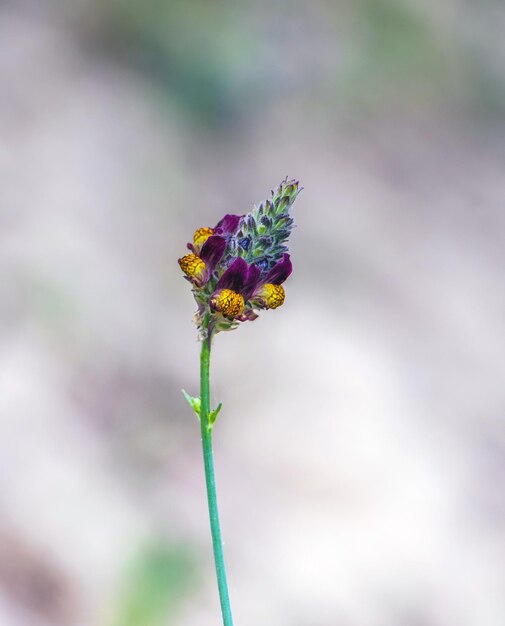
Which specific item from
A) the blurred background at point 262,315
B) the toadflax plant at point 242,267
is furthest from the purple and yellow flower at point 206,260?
the blurred background at point 262,315

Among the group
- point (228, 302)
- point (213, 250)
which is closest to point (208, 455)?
point (228, 302)

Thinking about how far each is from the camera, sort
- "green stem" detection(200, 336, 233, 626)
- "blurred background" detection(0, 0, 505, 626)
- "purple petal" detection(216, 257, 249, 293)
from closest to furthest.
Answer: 1. "green stem" detection(200, 336, 233, 626)
2. "purple petal" detection(216, 257, 249, 293)
3. "blurred background" detection(0, 0, 505, 626)

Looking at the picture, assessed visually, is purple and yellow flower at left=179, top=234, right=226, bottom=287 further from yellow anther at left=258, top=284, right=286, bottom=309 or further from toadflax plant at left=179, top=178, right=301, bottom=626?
yellow anther at left=258, top=284, right=286, bottom=309

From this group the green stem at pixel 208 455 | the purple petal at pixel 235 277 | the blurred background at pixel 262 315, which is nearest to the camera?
the green stem at pixel 208 455

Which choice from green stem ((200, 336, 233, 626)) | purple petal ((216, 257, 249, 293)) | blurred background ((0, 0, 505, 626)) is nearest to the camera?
green stem ((200, 336, 233, 626))

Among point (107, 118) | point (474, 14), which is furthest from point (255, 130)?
point (474, 14)

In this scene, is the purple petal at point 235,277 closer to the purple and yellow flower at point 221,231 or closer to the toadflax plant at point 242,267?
the toadflax plant at point 242,267

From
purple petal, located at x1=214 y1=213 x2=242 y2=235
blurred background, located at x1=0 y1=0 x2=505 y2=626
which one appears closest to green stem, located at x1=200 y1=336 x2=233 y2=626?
purple petal, located at x1=214 y1=213 x2=242 y2=235

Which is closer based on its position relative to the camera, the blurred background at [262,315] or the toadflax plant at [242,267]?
the toadflax plant at [242,267]

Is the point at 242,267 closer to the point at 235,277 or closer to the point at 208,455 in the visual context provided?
the point at 235,277
